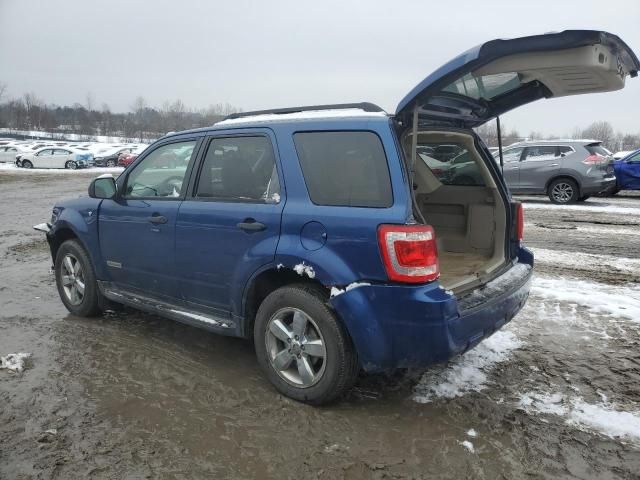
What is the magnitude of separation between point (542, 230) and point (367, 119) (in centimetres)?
787

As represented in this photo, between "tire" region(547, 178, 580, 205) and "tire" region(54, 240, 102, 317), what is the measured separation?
12761 mm

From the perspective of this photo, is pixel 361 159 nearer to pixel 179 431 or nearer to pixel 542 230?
pixel 179 431

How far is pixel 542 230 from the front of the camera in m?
9.91

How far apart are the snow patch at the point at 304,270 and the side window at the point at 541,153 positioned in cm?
1291

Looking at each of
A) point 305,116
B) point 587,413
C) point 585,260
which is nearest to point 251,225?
point 305,116

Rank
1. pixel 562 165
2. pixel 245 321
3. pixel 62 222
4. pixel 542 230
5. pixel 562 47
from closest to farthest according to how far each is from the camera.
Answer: pixel 562 47, pixel 245 321, pixel 62 222, pixel 542 230, pixel 562 165

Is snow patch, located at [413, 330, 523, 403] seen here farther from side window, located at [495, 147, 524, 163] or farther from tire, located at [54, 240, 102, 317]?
side window, located at [495, 147, 524, 163]

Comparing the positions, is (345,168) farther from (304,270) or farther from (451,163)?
(451,163)

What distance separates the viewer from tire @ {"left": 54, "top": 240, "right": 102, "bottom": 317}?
4.80 meters

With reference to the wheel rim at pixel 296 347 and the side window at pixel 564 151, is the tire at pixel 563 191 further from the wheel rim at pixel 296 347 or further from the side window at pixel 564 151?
the wheel rim at pixel 296 347

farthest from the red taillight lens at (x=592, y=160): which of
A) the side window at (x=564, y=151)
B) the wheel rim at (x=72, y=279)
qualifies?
the wheel rim at (x=72, y=279)

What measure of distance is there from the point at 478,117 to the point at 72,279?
3.97 m

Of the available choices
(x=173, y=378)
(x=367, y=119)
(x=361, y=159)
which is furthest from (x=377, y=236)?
(x=173, y=378)

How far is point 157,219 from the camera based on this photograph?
4.04 meters
